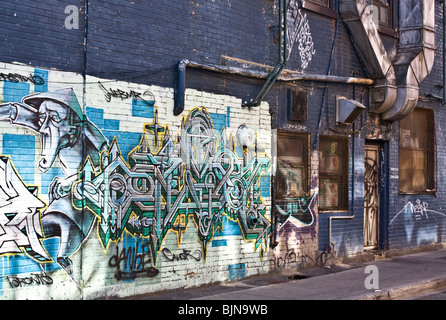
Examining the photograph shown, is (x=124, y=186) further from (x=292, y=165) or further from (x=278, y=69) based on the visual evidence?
(x=292, y=165)

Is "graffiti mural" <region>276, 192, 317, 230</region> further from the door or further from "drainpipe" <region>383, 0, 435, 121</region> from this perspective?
"drainpipe" <region>383, 0, 435, 121</region>

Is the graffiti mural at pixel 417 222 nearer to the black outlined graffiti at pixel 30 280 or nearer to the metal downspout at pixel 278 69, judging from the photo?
the metal downspout at pixel 278 69

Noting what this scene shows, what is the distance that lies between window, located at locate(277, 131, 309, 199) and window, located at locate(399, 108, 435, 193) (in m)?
3.68

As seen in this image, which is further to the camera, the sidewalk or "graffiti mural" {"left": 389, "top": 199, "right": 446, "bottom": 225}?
"graffiti mural" {"left": 389, "top": 199, "right": 446, "bottom": 225}

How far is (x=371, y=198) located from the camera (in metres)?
13.4

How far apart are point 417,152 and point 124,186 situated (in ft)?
28.8

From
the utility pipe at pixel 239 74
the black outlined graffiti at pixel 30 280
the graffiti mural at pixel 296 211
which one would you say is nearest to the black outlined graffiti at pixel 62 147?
the black outlined graffiti at pixel 30 280

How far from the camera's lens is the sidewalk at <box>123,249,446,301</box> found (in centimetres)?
880

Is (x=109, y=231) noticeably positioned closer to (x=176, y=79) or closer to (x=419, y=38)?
(x=176, y=79)

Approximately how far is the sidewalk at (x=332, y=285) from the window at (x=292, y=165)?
1.54m

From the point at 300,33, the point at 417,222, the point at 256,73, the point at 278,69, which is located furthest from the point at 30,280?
the point at 417,222

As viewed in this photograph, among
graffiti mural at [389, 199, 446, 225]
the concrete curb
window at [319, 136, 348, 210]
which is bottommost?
the concrete curb

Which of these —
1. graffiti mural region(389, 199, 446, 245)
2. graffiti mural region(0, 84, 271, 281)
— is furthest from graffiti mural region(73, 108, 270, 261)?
graffiti mural region(389, 199, 446, 245)

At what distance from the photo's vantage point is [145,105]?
8742 millimetres
